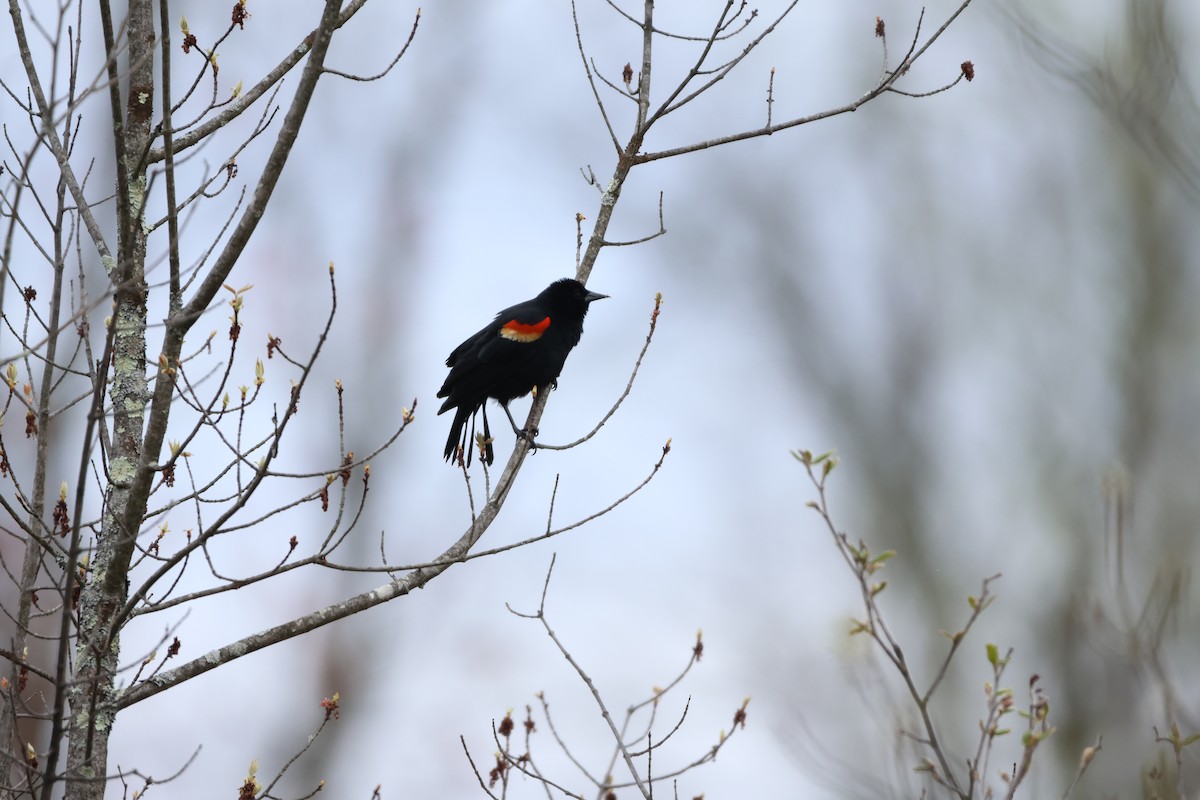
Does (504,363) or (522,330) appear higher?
(522,330)

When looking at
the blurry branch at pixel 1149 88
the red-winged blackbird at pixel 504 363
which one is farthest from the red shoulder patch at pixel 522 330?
the blurry branch at pixel 1149 88

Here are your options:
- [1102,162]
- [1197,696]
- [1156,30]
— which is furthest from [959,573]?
[1156,30]

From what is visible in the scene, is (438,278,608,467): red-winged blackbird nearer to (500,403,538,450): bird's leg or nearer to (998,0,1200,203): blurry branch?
(500,403,538,450): bird's leg

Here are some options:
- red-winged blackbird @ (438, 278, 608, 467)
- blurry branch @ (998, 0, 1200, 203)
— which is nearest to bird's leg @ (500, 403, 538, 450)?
red-winged blackbird @ (438, 278, 608, 467)

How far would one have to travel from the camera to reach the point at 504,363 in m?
5.30

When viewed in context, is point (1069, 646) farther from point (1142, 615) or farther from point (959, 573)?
point (1142, 615)

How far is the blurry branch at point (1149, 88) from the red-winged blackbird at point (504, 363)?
2.23m

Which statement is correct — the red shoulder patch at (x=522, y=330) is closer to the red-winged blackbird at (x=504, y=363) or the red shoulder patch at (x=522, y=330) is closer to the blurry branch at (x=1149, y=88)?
the red-winged blackbird at (x=504, y=363)

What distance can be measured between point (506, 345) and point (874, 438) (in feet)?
14.0

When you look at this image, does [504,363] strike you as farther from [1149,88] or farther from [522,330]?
[1149,88]

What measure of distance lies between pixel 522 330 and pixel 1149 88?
2.78 meters

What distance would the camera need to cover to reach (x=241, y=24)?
3.58m

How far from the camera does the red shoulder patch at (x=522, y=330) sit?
5.34 metres

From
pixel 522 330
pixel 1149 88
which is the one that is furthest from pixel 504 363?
pixel 1149 88
